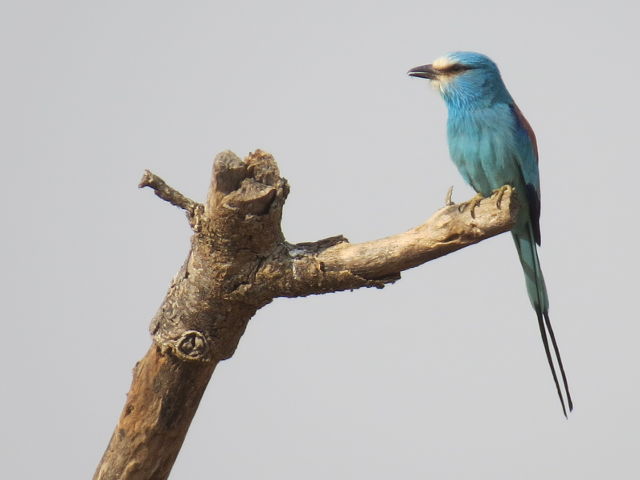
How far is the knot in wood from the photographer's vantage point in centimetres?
304

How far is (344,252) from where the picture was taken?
3000 mm

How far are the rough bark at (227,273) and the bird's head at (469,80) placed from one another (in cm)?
139

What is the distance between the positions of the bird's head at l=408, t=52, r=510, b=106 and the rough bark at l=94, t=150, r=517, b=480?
1.39 m

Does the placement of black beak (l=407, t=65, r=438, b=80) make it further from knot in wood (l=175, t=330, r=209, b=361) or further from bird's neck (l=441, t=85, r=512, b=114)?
knot in wood (l=175, t=330, r=209, b=361)

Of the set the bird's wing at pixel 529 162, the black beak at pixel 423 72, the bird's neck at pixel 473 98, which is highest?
the black beak at pixel 423 72

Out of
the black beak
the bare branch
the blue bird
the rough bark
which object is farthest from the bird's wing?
the bare branch

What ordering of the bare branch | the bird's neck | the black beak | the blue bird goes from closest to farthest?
the bare branch < the blue bird < the bird's neck < the black beak

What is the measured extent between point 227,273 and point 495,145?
5.63ft

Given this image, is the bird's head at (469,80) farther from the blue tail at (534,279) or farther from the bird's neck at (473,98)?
the blue tail at (534,279)

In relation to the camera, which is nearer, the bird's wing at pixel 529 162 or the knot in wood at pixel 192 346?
the knot in wood at pixel 192 346

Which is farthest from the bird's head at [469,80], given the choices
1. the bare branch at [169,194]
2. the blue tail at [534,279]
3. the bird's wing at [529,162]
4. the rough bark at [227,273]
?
the bare branch at [169,194]

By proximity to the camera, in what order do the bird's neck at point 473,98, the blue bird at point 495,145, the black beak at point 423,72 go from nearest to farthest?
the blue bird at point 495,145 < the bird's neck at point 473,98 < the black beak at point 423,72

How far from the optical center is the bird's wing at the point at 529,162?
13.8 ft

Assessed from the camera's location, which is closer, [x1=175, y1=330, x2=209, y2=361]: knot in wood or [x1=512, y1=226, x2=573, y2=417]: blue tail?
[x1=175, y1=330, x2=209, y2=361]: knot in wood
